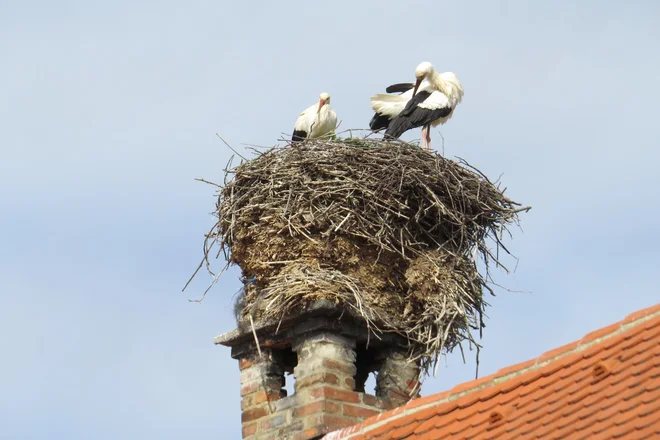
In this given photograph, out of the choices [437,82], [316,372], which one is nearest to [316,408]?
[316,372]

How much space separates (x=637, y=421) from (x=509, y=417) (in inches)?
38.2

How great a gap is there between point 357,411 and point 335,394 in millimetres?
176

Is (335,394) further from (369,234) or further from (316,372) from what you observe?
(369,234)

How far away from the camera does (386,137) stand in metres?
9.59

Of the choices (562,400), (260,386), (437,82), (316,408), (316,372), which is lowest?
(562,400)

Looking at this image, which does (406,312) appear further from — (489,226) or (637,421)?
(637,421)

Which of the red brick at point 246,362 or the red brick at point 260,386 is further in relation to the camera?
the red brick at point 246,362

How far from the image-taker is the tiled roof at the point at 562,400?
18.1ft

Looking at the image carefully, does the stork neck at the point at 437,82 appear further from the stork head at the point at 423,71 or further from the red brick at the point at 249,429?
the red brick at the point at 249,429

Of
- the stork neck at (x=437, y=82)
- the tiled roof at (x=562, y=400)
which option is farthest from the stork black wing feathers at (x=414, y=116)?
the tiled roof at (x=562, y=400)

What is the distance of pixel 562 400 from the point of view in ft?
19.7

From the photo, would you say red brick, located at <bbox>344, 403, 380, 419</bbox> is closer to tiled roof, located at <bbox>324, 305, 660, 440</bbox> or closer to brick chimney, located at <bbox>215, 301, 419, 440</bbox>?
brick chimney, located at <bbox>215, 301, 419, 440</bbox>

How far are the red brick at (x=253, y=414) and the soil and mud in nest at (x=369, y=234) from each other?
582 mm

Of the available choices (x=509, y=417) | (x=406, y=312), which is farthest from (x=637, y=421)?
(x=406, y=312)
